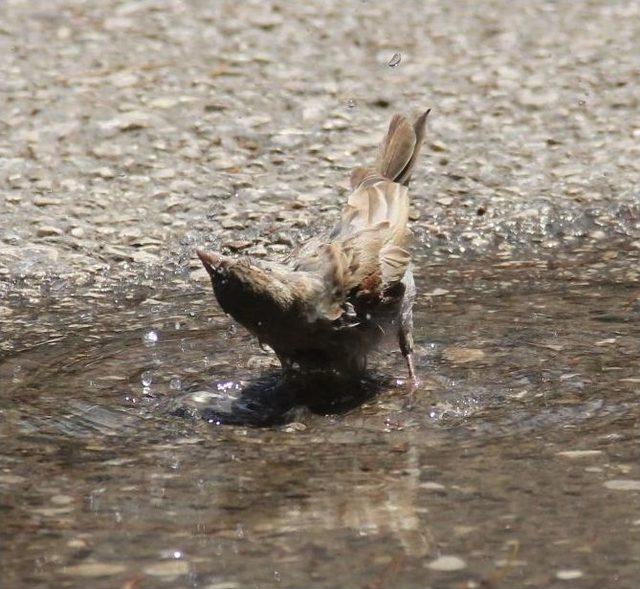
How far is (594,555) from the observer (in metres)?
4.64

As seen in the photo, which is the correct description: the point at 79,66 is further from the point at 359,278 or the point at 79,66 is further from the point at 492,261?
the point at 359,278

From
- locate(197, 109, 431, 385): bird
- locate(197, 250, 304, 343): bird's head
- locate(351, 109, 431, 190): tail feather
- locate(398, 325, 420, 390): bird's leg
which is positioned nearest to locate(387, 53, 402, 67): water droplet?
locate(351, 109, 431, 190): tail feather

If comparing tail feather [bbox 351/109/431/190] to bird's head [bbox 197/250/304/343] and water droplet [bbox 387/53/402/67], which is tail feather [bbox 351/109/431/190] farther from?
water droplet [bbox 387/53/402/67]

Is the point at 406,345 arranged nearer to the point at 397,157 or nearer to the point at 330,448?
the point at 330,448

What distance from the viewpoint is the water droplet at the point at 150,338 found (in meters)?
7.46

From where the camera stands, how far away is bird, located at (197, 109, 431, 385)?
621 cm

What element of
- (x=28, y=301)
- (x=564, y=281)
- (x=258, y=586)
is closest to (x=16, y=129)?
(x=28, y=301)

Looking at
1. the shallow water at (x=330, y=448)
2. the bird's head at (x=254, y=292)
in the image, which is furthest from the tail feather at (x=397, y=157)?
the bird's head at (x=254, y=292)

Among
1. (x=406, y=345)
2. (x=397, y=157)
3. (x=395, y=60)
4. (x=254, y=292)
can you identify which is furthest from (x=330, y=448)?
(x=395, y=60)

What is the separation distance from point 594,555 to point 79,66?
8038mm

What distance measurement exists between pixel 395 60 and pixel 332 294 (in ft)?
18.6

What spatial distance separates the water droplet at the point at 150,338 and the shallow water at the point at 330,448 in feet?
0.12

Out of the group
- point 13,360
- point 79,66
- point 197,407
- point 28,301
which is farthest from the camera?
point 79,66

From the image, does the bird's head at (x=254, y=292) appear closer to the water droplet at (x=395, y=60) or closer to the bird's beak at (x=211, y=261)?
the bird's beak at (x=211, y=261)
